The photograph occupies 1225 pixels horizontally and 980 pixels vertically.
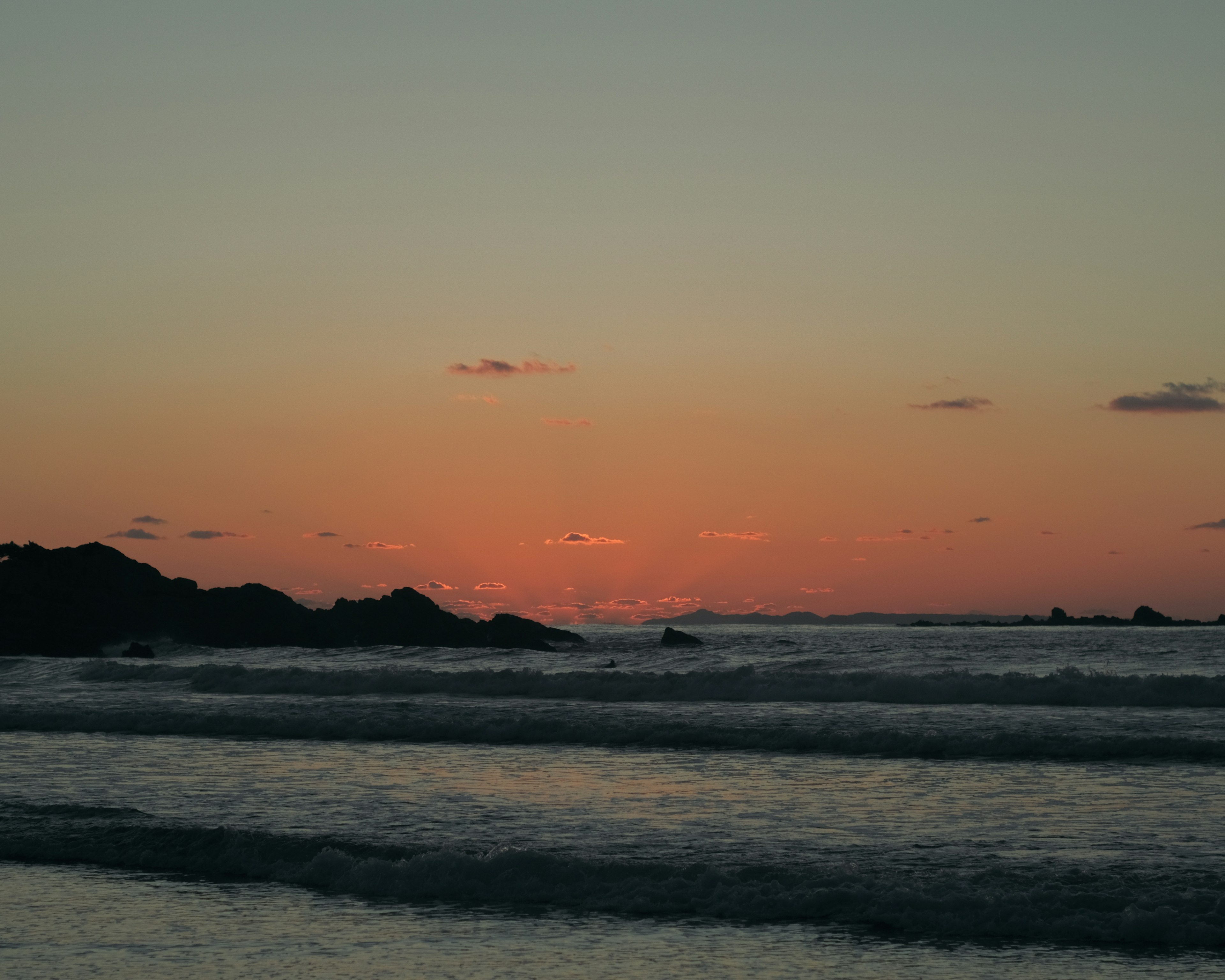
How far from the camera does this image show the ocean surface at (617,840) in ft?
29.9

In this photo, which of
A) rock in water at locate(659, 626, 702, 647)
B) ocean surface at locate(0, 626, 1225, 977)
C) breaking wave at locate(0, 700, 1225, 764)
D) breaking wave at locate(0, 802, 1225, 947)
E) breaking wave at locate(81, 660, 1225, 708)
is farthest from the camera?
rock in water at locate(659, 626, 702, 647)

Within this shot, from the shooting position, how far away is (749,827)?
1326cm

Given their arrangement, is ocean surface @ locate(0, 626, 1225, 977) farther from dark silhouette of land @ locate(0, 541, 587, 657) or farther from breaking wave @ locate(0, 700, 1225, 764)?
dark silhouette of land @ locate(0, 541, 587, 657)

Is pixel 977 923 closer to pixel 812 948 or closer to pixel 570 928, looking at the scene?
pixel 812 948

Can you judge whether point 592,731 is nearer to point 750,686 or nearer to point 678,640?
point 750,686

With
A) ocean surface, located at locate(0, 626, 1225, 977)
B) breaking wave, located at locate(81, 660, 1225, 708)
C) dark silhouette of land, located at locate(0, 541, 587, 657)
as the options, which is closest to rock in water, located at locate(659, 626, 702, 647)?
dark silhouette of land, located at locate(0, 541, 587, 657)

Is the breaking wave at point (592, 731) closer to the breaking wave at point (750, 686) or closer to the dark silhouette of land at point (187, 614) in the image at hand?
the breaking wave at point (750, 686)

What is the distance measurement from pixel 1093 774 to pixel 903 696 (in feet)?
42.1

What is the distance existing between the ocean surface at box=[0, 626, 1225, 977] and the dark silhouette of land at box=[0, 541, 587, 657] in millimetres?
39145

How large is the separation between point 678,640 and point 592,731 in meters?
43.1

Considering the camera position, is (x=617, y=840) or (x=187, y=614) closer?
(x=617, y=840)

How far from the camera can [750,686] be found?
107 ft

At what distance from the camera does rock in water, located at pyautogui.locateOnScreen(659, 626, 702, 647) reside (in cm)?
6481

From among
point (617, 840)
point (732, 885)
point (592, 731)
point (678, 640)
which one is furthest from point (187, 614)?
point (732, 885)
